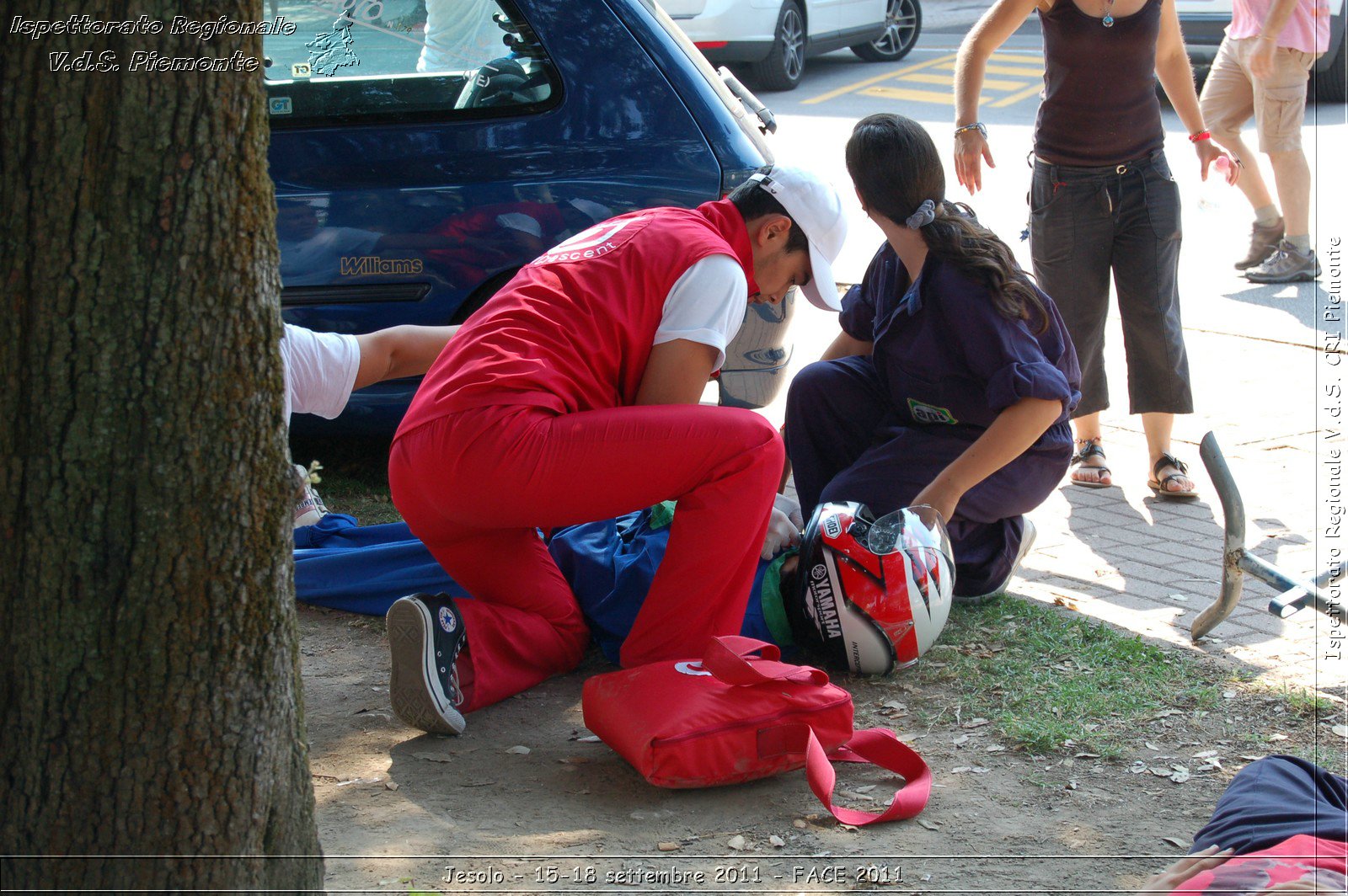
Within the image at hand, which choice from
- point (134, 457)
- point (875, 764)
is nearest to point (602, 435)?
point (875, 764)

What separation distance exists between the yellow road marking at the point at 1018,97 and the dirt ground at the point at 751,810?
913 centimetres

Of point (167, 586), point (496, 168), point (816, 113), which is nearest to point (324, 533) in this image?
point (496, 168)

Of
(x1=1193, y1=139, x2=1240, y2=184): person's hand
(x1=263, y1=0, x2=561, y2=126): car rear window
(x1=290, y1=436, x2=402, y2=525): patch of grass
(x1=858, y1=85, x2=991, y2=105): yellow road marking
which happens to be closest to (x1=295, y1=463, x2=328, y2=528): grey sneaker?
(x1=290, y1=436, x2=402, y2=525): patch of grass

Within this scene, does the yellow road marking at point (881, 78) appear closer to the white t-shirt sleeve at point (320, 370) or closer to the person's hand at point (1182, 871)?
the white t-shirt sleeve at point (320, 370)

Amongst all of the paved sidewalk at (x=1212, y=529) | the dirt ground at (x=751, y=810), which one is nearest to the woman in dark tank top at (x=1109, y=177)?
the paved sidewalk at (x=1212, y=529)

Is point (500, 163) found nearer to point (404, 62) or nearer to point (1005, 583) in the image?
point (404, 62)

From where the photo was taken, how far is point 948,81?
1247 cm

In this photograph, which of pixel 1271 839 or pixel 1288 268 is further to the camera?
pixel 1288 268

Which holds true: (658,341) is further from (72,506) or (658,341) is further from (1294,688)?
(1294,688)

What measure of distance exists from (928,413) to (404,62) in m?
2.11

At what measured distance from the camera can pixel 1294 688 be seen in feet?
9.76

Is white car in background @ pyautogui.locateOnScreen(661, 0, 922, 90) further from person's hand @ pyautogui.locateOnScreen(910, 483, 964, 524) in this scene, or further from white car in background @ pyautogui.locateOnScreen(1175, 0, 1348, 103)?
person's hand @ pyautogui.locateOnScreen(910, 483, 964, 524)

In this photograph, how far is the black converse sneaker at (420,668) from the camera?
8.96 feet

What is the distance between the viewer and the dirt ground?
2207 mm
